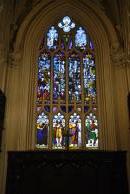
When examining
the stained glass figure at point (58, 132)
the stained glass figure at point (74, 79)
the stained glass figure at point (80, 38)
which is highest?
the stained glass figure at point (80, 38)

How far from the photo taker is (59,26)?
1320cm

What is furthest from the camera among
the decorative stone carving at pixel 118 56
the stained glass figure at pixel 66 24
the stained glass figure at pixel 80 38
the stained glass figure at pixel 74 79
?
the stained glass figure at pixel 66 24

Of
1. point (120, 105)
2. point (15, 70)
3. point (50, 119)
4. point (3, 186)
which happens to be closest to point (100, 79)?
point (120, 105)

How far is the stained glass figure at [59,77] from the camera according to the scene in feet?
39.0

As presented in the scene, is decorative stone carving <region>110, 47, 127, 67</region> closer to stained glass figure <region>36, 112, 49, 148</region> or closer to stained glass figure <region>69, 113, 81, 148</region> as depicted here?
stained glass figure <region>69, 113, 81, 148</region>

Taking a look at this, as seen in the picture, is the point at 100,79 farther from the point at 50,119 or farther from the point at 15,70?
the point at 15,70

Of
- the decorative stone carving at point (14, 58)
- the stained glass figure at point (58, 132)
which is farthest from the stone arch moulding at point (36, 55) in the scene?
the stained glass figure at point (58, 132)

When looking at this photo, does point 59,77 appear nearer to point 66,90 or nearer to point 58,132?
point 66,90

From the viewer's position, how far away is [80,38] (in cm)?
1291

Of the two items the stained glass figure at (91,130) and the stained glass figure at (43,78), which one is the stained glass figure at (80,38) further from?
the stained glass figure at (91,130)

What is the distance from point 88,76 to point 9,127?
380 cm

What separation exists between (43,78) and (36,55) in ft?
3.39

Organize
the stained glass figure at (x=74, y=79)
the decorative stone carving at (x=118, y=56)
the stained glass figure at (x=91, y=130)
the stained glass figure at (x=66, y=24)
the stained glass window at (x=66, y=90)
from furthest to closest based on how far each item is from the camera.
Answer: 1. the stained glass figure at (x=66, y=24)
2. the stained glass figure at (x=74, y=79)
3. the decorative stone carving at (x=118, y=56)
4. the stained glass window at (x=66, y=90)
5. the stained glass figure at (x=91, y=130)

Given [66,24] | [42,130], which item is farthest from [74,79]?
[66,24]
